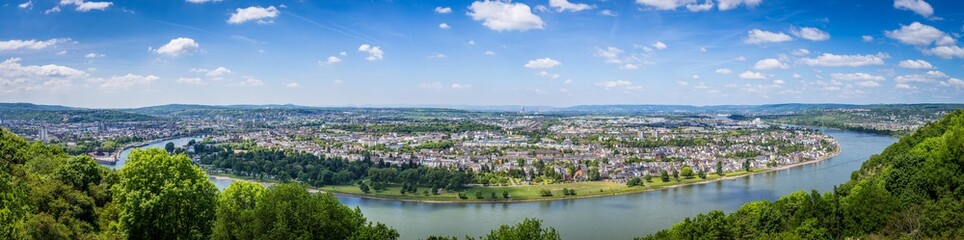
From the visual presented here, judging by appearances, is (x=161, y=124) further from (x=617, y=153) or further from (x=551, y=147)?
(x=617, y=153)

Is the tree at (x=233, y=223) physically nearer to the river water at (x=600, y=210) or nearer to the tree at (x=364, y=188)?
the river water at (x=600, y=210)

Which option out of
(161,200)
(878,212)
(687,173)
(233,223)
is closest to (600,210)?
(687,173)

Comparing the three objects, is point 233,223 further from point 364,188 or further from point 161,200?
point 364,188

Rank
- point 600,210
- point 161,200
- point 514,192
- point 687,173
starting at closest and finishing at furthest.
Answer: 1. point 161,200
2. point 600,210
3. point 514,192
4. point 687,173

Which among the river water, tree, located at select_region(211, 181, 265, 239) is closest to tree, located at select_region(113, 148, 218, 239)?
tree, located at select_region(211, 181, 265, 239)

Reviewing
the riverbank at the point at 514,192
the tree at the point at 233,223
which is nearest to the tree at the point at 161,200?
the tree at the point at 233,223

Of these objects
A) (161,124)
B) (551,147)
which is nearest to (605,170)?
(551,147)

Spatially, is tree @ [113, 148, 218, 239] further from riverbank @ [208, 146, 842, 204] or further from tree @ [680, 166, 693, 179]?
tree @ [680, 166, 693, 179]
